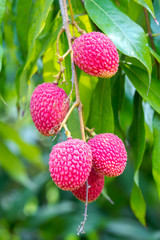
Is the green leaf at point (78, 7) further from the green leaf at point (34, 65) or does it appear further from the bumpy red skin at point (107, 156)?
the bumpy red skin at point (107, 156)

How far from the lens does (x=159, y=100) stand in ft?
3.53

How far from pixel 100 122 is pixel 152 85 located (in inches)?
8.5

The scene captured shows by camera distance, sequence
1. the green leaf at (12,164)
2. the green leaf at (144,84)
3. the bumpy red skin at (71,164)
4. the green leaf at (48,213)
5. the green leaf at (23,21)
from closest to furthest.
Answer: the bumpy red skin at (71,164) → the green leaf at (144,84) → the green leaf at (23,21) → the green leaf at (12,164) → the green leaf at (48,213)

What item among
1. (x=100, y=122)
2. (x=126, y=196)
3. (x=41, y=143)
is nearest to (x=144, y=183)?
(x=126, y=196)

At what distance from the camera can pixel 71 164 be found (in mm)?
871

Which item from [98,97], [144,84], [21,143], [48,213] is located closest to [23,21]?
[98,97]

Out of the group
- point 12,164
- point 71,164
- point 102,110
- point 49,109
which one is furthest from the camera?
point 12,164

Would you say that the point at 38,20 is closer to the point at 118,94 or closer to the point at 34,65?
the point at 34,65

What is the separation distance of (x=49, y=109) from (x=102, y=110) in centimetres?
30

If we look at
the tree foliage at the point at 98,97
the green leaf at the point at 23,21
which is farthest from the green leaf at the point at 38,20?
the green leaf at the point at 23,21

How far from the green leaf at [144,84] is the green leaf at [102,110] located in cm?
10

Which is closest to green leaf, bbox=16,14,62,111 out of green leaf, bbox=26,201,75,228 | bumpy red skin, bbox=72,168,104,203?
bumpy red skin, bbox=72,168,104,203

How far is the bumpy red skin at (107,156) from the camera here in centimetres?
96

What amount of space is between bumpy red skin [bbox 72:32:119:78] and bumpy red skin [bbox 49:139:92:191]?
207 mm
